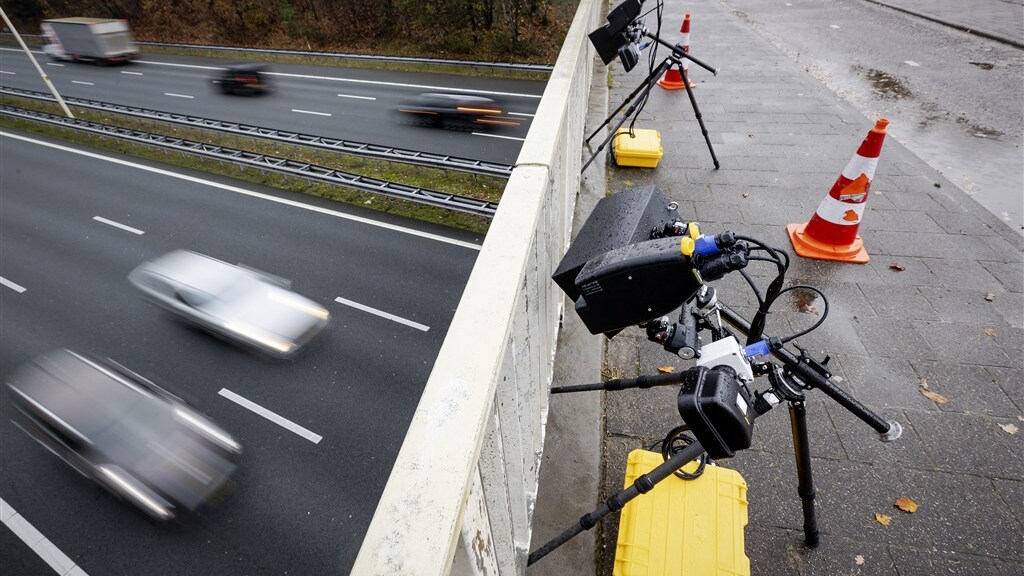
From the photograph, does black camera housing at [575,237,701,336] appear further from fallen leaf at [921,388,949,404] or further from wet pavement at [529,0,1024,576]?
fallen leaf at [921,388,949,404]

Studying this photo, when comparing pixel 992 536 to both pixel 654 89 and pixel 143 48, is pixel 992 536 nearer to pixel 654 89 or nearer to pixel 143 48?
pixel 654 89

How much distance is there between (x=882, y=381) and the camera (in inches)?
132

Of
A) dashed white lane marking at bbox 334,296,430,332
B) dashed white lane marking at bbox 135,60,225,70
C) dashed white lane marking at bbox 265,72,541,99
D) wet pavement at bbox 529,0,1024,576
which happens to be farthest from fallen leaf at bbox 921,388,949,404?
dashed white lane marking at bbox 135,60,225,70

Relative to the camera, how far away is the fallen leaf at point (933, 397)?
3188 mm

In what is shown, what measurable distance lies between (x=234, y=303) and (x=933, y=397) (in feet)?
27.5

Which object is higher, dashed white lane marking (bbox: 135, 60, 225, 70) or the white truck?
the white truck

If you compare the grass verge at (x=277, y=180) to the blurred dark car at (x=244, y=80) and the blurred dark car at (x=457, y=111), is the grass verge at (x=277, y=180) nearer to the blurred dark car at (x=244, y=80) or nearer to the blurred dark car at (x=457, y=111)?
the blurred dark car at (x=457, y=111)

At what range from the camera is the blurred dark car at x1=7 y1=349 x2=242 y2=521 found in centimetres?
494

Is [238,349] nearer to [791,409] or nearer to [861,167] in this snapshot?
[791,409]

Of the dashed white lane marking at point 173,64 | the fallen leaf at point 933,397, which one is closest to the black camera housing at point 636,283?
the fallen leaf at point 933,397

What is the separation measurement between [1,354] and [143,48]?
97.8 ft

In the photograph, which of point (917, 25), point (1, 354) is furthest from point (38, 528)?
point (917, 25)

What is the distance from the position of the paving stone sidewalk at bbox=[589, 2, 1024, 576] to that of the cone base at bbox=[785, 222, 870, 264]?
0.27ft

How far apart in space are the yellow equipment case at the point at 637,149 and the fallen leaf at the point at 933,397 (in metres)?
3.73
